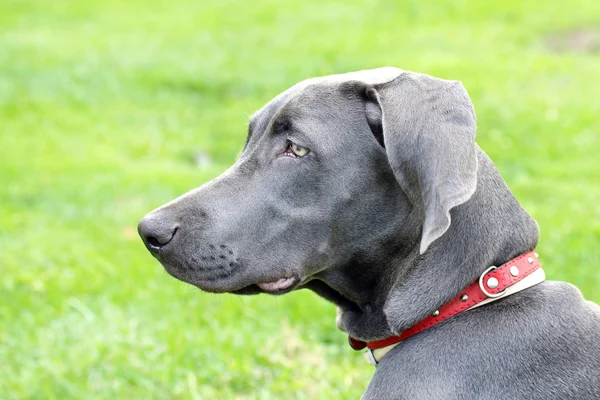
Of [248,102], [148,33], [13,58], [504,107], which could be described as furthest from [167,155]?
[148,33]

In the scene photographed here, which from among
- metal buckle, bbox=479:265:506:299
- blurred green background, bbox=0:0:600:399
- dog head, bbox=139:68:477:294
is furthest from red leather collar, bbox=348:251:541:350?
blurred green background, bbox=0:0:600:399

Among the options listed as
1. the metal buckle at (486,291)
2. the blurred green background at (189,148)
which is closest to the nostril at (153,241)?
the metal buckle at (486,291)

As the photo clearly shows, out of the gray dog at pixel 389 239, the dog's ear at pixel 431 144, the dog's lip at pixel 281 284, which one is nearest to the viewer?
the dog's ear at pixel 431 144

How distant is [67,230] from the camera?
7.41 meters

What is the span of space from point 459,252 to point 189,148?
21.9 ft

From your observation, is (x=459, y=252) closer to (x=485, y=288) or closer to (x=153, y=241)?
(x=485, y=288)

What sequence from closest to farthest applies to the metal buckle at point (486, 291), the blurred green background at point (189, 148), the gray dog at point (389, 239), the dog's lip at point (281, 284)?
the gray dog at point (389, 239)
the metal buckle at point (486, 291)
the dog's lip at point (281, 284)
the blurred green background at point (189, 148)

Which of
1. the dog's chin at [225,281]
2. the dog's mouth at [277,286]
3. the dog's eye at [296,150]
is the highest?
the dog's eye at [296,150]

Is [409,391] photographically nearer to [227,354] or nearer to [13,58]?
[227,354]

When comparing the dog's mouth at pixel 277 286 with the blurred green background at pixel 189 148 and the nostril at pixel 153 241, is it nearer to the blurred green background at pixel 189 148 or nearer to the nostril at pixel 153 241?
the nostril at pixel 153 241

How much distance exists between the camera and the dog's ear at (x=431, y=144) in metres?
2.96

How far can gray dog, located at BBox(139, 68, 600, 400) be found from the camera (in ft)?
10.2

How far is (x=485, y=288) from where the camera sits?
321cm

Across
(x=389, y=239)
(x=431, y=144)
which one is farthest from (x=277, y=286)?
(x=431, y=144)
